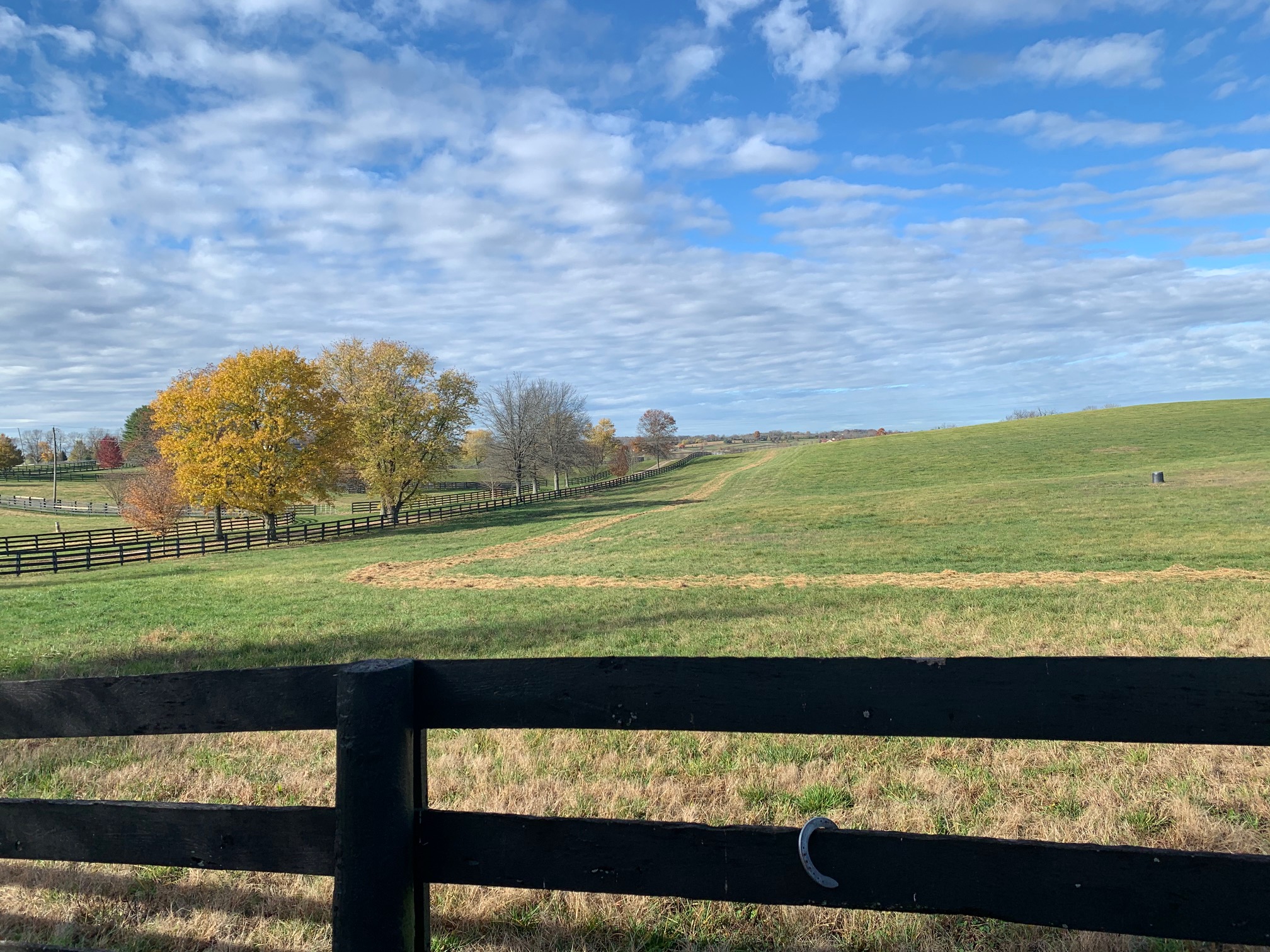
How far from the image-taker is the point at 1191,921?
92.8 inches

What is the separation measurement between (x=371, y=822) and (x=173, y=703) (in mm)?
1019

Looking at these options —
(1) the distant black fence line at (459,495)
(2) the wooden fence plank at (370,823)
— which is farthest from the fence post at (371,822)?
(1) the distant black fence line at (459,495)

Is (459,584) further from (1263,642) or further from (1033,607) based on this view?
(1263,642)

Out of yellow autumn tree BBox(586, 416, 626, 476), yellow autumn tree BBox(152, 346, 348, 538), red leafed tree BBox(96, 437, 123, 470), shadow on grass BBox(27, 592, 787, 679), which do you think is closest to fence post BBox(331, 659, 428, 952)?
shadow on grass BBox(27, 592, 787, 679)

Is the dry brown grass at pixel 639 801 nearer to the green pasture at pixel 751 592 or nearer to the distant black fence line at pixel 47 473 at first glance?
the green pasture at pixel 751 592

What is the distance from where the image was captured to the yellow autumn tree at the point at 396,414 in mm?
48875

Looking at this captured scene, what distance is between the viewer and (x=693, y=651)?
10125 mm

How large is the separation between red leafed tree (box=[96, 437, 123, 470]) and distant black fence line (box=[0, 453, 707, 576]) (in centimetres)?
9927

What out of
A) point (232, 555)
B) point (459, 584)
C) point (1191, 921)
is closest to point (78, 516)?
point (232, 555)

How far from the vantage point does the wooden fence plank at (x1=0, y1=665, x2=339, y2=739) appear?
110 inches

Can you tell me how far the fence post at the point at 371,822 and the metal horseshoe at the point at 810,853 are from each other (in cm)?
132

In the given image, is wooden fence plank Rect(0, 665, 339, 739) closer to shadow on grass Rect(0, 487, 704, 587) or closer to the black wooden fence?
the black wooden fence

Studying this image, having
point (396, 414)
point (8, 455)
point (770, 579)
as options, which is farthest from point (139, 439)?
point (770, 579)

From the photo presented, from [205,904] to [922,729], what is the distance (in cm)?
353
